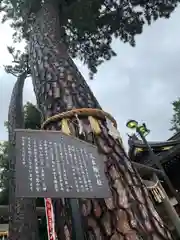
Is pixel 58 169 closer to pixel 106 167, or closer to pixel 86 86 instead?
pixel 106 167

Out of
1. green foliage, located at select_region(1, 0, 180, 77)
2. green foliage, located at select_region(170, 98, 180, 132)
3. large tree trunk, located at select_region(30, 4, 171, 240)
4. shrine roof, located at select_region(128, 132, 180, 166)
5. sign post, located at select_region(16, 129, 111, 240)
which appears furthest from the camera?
green foliage, located at select_region(170, 98, 180, 132)

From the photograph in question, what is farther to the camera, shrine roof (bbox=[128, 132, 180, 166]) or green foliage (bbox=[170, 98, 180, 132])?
green foliage (bbox=[170, 98, 180, 132])

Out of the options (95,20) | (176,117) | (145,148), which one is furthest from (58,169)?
(176,117)

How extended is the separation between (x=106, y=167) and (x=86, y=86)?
4.42 feet

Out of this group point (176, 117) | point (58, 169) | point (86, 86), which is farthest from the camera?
point (176, 117)

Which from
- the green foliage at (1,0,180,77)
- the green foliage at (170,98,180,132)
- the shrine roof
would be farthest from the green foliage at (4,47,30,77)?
the green foliage at (170,98,180,132)

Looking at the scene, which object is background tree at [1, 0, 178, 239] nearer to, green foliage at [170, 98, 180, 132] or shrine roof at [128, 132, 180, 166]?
shrine roof at [128, 132, 180, 166]

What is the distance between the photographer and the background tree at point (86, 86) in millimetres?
2023

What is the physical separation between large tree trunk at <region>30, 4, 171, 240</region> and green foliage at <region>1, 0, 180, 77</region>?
2104mm

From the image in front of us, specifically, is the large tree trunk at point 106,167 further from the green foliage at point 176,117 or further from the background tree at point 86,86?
the green foliage at point 176,117

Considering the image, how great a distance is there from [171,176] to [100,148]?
6.13 metres

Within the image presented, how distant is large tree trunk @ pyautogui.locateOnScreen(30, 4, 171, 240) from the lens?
77.8 inches

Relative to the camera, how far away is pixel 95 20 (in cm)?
657

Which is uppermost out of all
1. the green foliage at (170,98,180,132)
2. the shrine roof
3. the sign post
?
the green foliage at (170,98,180,132)
